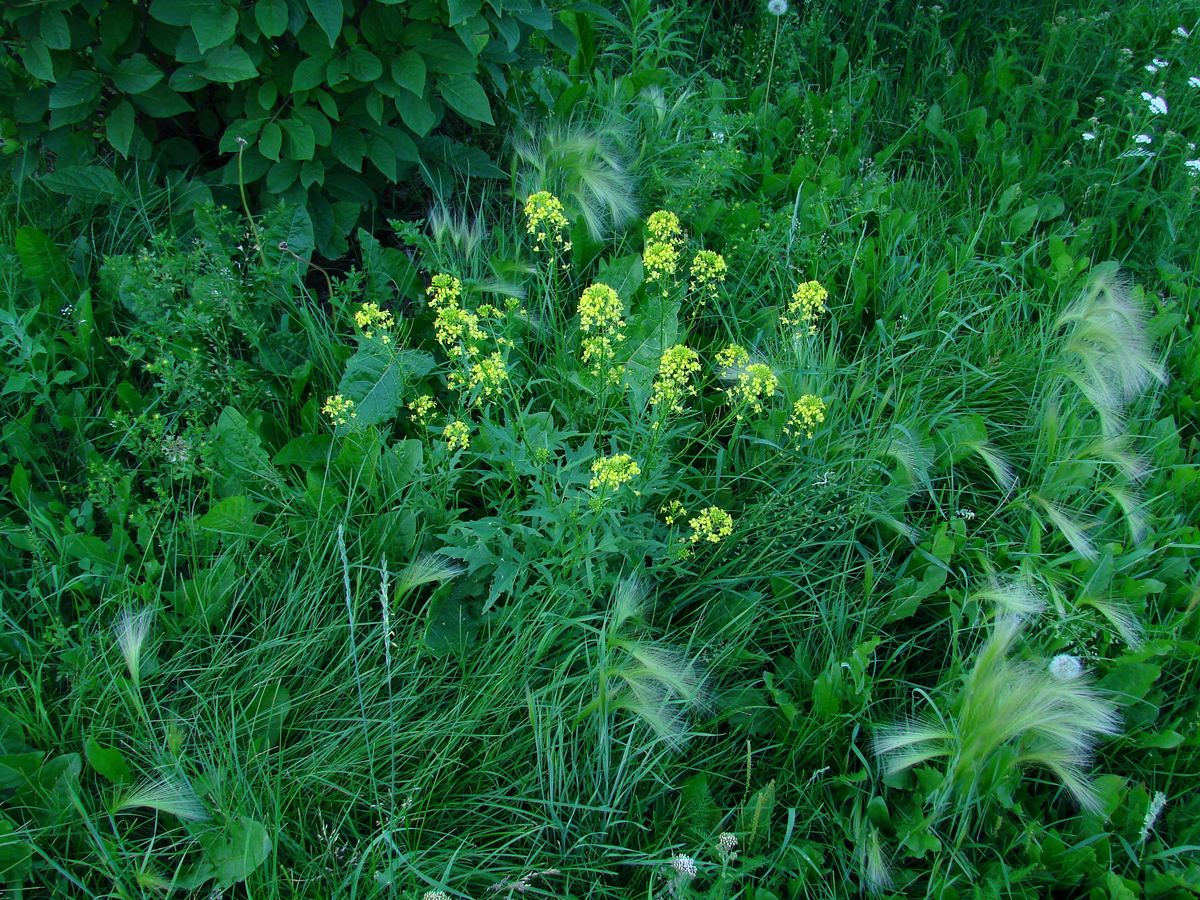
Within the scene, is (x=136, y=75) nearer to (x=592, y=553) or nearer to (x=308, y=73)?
(x=308, y=73)

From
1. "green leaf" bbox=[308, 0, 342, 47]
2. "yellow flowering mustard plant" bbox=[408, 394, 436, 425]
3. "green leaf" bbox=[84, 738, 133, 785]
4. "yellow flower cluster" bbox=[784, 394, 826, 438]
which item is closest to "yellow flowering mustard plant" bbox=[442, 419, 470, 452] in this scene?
"yellow flowering mustard plant" bbox=[408, 394, 436, 425]

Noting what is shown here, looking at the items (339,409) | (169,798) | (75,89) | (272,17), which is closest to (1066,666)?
(339,409)

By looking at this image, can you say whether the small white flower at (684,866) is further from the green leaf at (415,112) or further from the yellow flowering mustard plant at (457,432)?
the green leaf at (415,112)

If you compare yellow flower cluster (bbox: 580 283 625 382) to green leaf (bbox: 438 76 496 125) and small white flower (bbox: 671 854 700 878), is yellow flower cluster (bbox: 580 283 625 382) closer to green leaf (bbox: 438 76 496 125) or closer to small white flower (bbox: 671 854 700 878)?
green leaf (bbox: 438 76 496 125)

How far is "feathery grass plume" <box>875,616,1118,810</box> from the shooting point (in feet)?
5.57

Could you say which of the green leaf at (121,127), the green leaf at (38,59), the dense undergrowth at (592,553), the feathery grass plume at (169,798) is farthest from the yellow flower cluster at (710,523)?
the green leaf at (38,59)

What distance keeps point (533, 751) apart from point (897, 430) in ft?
3.90

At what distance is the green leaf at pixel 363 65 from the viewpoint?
2.49 meters

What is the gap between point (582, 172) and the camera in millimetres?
2705

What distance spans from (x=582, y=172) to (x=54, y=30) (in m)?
1.40

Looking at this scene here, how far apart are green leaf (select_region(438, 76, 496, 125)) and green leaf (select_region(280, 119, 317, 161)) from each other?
0.38 m

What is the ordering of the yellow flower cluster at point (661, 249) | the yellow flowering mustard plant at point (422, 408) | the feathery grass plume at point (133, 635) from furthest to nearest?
the yellow flower cluster at point (661, 249), the yellow flowering mustard plant at point (422, 408), the feathery grass plume at point (133, 635)

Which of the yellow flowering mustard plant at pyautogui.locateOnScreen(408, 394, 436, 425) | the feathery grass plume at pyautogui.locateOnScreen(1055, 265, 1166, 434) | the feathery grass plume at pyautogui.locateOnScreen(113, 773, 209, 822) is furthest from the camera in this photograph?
the feathery grass plume at pyautogui.locateOnScreen(1055, 265, 1166, 434)

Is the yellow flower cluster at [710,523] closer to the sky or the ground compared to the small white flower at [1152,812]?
closer to the sky
